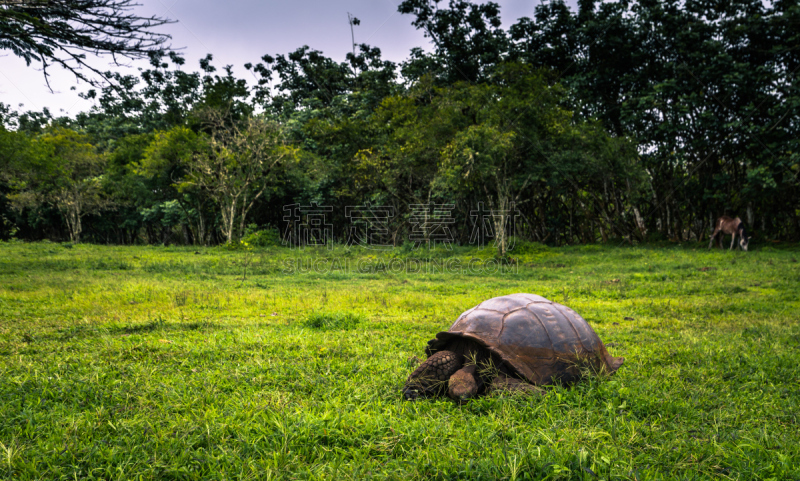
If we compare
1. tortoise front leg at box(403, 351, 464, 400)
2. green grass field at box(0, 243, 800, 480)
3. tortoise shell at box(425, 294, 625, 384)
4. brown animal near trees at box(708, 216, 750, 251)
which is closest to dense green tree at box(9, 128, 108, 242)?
green grass field at box(0, 243, 800, 480)

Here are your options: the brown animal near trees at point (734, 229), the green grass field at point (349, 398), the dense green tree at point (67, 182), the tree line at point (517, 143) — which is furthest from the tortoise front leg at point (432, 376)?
the dense green tree at point (67, 182)

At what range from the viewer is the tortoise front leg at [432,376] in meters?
3.21

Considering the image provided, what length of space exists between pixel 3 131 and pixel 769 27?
2828 centimetres

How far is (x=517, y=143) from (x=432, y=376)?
1284 cm

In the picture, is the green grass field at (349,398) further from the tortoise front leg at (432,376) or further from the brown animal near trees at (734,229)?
the brown animal near trees at (734,229)

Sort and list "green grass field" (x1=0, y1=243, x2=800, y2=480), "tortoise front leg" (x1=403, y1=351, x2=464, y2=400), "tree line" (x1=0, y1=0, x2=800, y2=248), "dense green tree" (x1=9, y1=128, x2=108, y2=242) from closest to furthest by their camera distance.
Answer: "green grass field" (x1=0, y1=243, x2=800, y2=480), "tortoise front leg" (x1=403, y1=351, x2=464, y2=400), "tree line" (x1=0, y1=0, x2=800, y2=248), "dense green tree" (x1=9, y1=128, x2=108, y2=242)

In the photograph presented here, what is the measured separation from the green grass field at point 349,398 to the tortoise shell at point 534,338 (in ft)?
0.57

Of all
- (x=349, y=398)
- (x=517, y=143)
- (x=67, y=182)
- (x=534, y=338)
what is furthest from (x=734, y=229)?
(x=67, y=182)

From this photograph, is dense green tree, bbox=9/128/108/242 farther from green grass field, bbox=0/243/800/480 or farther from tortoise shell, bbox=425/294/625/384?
tortoise shell, bbox=425/294/625/384

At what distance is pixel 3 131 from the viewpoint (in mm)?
17266

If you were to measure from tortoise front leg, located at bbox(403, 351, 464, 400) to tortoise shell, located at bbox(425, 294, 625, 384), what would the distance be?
221 millimetres

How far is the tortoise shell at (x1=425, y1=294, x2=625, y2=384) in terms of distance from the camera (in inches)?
127

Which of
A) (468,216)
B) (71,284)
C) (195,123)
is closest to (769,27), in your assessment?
(468,216)

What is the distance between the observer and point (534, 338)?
327cm
